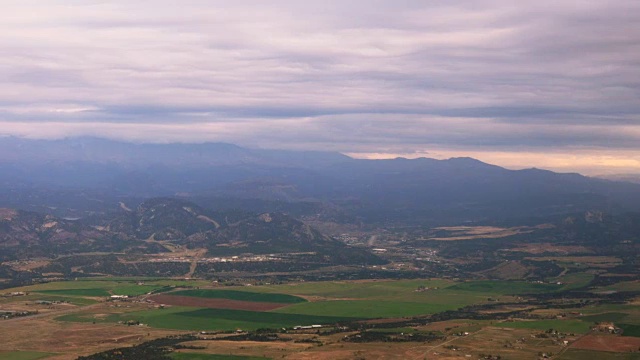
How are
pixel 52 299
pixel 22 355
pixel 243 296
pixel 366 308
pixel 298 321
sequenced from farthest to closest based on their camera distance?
1. pixel 243 296
2. pixel 52 299
3. pixel 366 308
4. pixel 298 321
5. pixel 22 355

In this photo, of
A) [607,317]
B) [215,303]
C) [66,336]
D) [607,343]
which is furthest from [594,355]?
[215,303]

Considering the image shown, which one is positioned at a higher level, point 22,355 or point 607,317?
point 607,317

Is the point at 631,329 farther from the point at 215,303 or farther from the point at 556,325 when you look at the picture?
the point at 215,303

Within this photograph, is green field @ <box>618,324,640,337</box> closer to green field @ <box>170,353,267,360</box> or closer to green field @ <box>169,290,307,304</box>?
green field @ <box>170,353,267,360</box>

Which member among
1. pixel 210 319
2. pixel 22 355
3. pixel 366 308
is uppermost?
pixel 22 355

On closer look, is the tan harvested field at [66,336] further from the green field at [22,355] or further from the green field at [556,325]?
the green field at [556,325]

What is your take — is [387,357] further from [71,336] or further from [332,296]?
[332,296]
